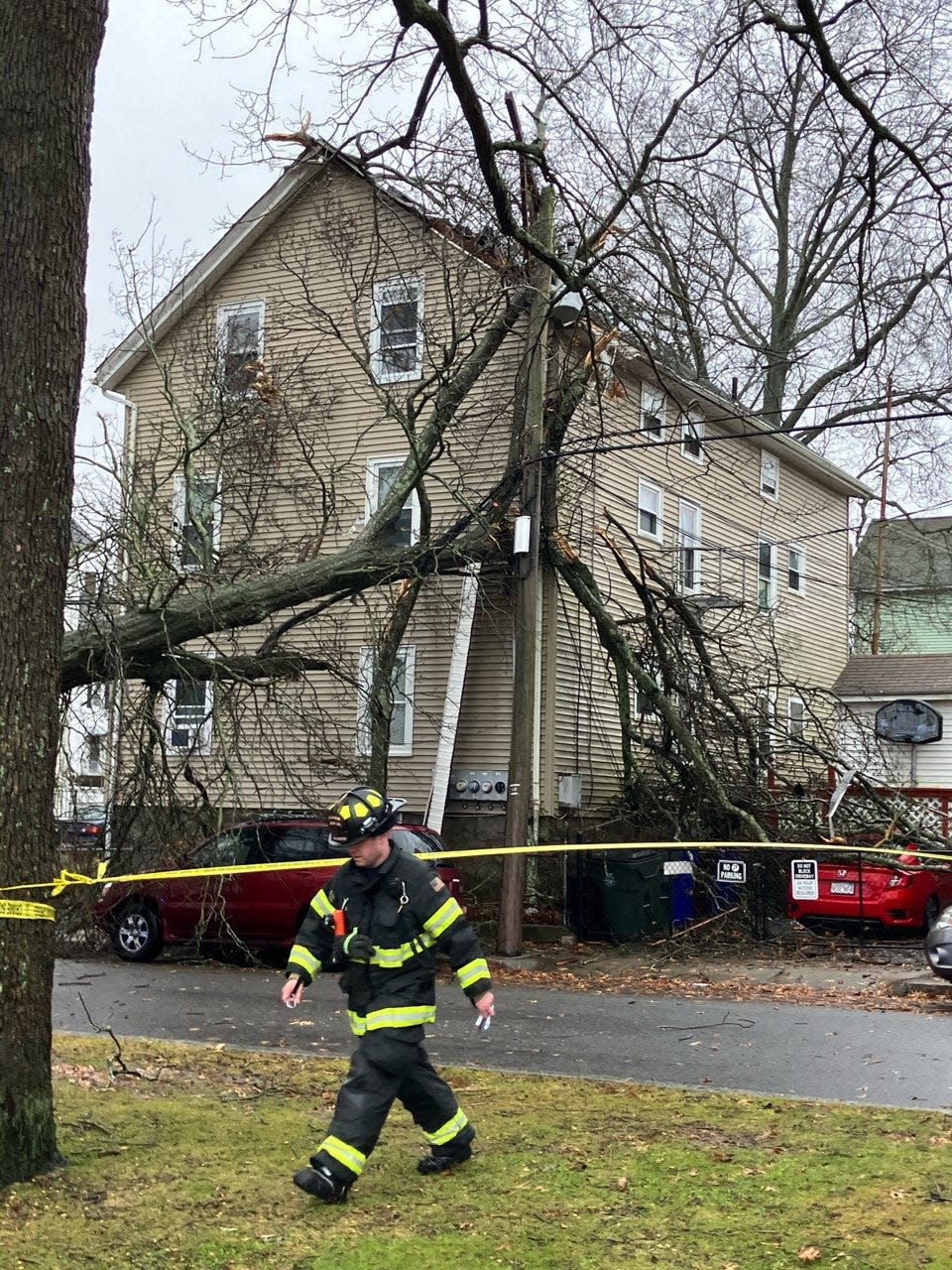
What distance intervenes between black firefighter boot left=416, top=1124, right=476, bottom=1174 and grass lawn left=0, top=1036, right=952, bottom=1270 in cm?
8

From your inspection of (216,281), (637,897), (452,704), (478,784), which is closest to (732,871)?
(637,897)

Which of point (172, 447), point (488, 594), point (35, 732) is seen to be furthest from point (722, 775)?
point (35, 732)

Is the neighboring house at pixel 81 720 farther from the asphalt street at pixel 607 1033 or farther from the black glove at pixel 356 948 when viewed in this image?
the black glove at pixel 356 948

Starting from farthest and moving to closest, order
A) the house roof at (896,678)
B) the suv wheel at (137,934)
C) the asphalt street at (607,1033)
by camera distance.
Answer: the house roof at (896,678) → the suv wheel at (137,934) → the asphalt street at (607,1033)

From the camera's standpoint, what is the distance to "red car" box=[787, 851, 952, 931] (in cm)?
1544

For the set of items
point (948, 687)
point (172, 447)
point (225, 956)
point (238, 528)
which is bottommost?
point (225, 956)

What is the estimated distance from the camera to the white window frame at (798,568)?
26.7 meters

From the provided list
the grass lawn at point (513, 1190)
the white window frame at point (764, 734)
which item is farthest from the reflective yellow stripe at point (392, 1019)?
the white window frame at point (764, 734)

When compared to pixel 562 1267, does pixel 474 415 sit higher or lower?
higher

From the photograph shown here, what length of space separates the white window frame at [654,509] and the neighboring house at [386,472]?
0.05 metres

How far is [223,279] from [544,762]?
9657mm

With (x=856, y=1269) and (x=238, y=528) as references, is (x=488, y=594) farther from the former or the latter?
(x=856, y=1269)

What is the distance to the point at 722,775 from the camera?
1697 cm

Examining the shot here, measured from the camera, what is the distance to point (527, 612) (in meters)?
15.4
